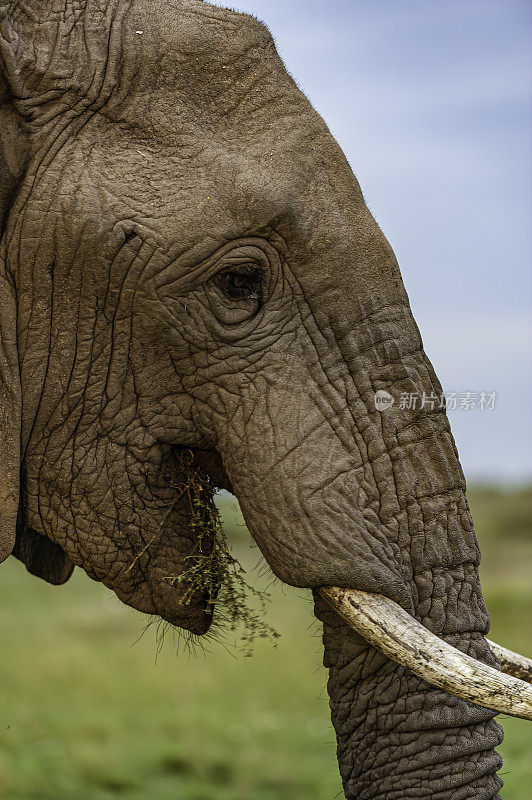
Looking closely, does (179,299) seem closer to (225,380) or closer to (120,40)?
(225,380)

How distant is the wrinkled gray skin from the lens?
3.77m

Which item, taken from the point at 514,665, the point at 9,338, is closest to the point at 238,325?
the point at 9,338

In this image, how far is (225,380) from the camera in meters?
3.87

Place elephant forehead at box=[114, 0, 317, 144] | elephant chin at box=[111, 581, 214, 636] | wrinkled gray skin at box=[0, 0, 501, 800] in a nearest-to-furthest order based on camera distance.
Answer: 1. wrinkled gray skin at box=[0, 0, 501, 800]
2. elephant forehead at box=[114, 0, 317, 144]
3. elephant chin at box=[111, 581, 214, 636]

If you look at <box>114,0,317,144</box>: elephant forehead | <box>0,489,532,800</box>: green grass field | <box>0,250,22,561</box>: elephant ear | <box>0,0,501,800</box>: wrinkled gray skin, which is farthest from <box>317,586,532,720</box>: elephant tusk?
<box>114,0,317,144</box>: elephant forehead

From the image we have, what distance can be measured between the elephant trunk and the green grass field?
878 millimetres

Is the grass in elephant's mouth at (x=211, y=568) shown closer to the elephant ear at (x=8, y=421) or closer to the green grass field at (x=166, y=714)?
the green grass field at (x=166, y=714)

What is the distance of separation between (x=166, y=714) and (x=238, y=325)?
915 centimetres

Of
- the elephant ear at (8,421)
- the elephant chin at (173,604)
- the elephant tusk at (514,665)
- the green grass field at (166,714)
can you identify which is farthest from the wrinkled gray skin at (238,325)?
the green grass field at (166,714)

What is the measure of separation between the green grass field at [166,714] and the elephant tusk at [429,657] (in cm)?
92

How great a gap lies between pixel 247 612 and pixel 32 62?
212 centimetres

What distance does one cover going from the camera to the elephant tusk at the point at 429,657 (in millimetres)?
3516

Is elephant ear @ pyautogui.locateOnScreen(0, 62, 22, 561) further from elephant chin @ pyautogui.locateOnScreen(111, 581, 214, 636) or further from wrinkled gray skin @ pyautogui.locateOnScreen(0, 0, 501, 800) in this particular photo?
elephant chin @ pyautogui.locateOnScreen(111, 581, 214, 636)

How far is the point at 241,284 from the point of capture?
153 inches
